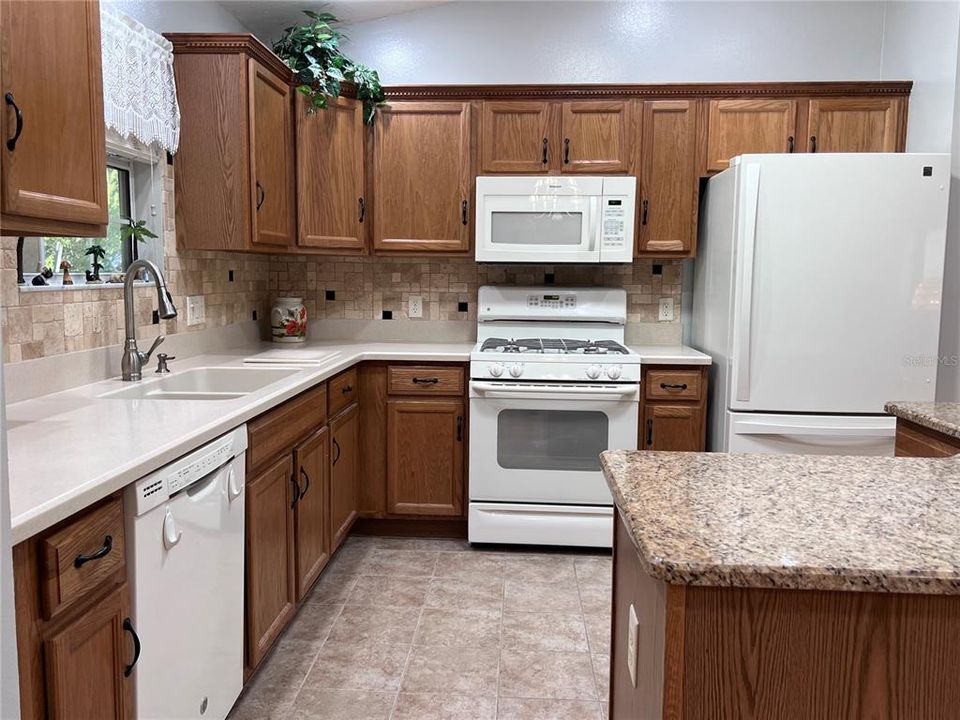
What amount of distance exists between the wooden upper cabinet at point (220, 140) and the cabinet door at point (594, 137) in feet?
4.45

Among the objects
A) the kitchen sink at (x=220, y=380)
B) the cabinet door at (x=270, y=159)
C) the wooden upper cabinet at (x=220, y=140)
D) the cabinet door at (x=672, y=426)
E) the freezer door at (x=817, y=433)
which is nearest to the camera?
the kitchen sink at (x=220, y=380)

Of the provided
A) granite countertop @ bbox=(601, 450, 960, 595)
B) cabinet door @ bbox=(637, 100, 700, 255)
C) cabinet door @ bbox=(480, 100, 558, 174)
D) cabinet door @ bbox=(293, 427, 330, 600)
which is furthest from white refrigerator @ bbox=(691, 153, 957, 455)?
cabinet door @ bbox=(293, 427, 330, 600)

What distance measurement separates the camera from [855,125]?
129 inches

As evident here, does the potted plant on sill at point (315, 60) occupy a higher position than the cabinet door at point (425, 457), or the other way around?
the potted plant on sill at point (315, 60)

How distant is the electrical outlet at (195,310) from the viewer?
2858mm

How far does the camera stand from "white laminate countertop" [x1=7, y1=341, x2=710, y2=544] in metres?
1.12

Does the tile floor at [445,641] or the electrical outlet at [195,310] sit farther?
the electrical outlet at [195,310]

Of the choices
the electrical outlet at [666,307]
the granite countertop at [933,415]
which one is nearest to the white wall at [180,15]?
the electrical outlet at [666,307]

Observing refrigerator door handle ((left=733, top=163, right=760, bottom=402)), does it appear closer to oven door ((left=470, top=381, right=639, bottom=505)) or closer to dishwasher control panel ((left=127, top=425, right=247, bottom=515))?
oven door ((left=470, top=381, right=639, bottom=505))

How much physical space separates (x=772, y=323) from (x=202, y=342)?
2.34 meters

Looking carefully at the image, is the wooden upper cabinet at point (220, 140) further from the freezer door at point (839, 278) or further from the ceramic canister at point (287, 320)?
the freezer door at point (839, 278)

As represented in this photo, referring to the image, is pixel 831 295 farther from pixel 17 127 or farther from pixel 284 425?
pixel 17 127

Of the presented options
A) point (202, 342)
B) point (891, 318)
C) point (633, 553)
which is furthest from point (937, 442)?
point (202, 342)

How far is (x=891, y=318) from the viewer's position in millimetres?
2883
